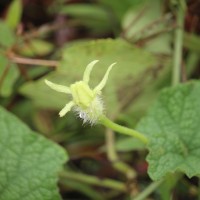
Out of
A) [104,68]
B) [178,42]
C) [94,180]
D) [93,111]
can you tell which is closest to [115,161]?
[94,180]

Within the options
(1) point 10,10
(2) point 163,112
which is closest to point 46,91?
(1) point 10,10

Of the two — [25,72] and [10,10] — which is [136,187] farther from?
[10,10]

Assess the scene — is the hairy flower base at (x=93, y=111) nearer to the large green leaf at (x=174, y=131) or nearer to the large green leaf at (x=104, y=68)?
the large green leaf at (x=174, y=131)

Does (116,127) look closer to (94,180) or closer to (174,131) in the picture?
(174,131)

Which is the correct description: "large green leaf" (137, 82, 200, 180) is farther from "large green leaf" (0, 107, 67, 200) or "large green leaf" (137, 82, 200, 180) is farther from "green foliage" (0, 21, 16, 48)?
"green foliage" (0, 21, 16, 48)

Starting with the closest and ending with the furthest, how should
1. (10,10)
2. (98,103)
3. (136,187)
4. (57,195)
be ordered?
(98,103) → (57,195) → (136,187) → (10,10)

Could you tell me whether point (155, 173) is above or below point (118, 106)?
above
